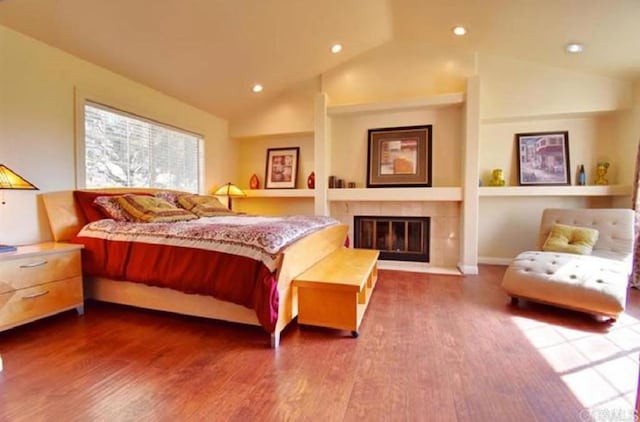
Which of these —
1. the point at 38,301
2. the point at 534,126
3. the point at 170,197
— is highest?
the point at 534,126

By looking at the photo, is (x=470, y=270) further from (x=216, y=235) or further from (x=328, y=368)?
(x=216, y=235)

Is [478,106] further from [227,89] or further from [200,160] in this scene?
[200,160]

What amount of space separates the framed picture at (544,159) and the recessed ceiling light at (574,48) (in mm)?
1064

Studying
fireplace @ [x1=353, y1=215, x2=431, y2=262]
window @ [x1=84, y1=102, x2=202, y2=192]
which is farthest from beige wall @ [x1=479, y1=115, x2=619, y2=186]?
window @ [x1=84, y1=102, x2=202, y2=192]

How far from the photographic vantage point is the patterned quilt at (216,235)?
2.06 m

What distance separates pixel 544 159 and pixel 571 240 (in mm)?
1347

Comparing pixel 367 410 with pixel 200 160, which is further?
pixel 200 160

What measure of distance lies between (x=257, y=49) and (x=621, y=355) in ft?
13.9

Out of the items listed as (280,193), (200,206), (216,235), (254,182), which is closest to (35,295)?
(216,235)

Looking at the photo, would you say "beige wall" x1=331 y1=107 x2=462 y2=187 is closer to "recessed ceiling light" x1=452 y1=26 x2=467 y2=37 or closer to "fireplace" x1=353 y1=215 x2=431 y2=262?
"fireplace" x1=353 y1=215 x2=431 y2=262

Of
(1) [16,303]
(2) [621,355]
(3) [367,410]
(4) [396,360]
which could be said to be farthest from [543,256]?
(1) [16,303]

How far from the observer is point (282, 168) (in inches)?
201

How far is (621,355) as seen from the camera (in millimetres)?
1893

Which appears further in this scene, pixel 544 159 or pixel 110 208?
pixel 544 159
